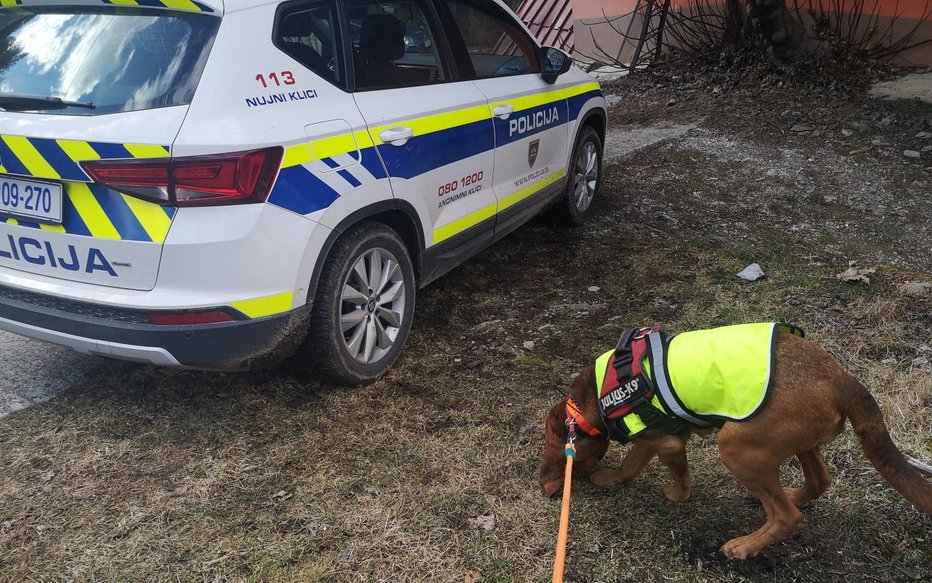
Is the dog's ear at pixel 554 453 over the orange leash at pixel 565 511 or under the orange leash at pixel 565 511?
under

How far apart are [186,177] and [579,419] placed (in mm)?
1602

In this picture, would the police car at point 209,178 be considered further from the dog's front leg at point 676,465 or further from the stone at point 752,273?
the stone at point 752,273

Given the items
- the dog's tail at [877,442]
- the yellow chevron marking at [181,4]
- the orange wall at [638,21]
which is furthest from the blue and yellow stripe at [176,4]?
the orange wall at [638,21]

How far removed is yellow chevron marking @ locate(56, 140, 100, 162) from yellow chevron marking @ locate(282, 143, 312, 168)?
25.3 inches

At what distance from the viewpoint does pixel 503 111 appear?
400cm

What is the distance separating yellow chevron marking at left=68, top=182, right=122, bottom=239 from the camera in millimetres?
2611

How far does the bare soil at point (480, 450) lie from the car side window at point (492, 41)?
128 centimetres

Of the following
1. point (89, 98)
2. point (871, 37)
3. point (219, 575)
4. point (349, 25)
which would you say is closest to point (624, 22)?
point (871, 37)

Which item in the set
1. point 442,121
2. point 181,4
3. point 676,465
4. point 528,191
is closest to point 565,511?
point 676,465

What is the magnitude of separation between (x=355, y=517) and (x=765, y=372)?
1.46 meters

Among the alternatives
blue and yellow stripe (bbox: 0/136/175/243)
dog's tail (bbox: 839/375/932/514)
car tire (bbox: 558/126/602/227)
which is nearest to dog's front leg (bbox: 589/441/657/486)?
dog's tail (bbox: 839/375/932/514)

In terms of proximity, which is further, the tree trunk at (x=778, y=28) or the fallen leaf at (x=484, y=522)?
the tree trunk at (x=778, y=28)

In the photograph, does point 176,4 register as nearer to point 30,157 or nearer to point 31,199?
point 30,157

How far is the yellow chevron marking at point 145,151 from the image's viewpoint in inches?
98.3
